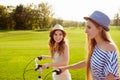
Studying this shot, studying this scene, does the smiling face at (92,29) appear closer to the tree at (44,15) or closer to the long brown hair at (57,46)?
the long brown hair at (57,46)

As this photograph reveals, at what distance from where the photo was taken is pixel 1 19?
57.8m

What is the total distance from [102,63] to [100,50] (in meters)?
0.13

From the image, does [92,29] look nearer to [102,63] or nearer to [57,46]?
[102,63]

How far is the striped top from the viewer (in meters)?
3.37

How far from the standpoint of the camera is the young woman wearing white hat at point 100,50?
133 inches

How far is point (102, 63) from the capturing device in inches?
136

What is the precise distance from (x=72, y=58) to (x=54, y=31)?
1048 cm

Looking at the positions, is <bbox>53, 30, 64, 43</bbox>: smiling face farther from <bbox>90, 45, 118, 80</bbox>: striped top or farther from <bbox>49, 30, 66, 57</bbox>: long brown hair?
<bbox>90, 45, 118, 80</bbox>: striped top

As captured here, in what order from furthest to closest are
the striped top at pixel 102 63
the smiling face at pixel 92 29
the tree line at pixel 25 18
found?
1. the tree line at pixel 25 18
2. the smiling face at pixel 92 29
3. the striped top at pixel 102 63

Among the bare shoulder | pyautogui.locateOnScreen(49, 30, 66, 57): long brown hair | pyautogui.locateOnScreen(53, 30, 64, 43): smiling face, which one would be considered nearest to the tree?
pyautogui.locateOnScreen(49, 30, 66, 57): long brown hair

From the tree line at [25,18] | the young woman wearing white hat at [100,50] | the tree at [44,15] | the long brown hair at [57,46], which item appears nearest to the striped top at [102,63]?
the young woman wearing white hat at [100,50]

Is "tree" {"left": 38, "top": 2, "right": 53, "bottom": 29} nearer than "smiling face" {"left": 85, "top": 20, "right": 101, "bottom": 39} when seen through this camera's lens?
No

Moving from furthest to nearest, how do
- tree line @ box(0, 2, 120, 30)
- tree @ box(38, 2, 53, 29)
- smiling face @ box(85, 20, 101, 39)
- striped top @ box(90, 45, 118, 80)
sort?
tree @ box(38, 2, 53, 29), tree line @ box(0, 2, 120, 30), smiling face @ box(85, 20, 101, 39), striped top @ box(90, 45, 118, 80)

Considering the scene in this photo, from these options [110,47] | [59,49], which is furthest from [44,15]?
[110,47]
